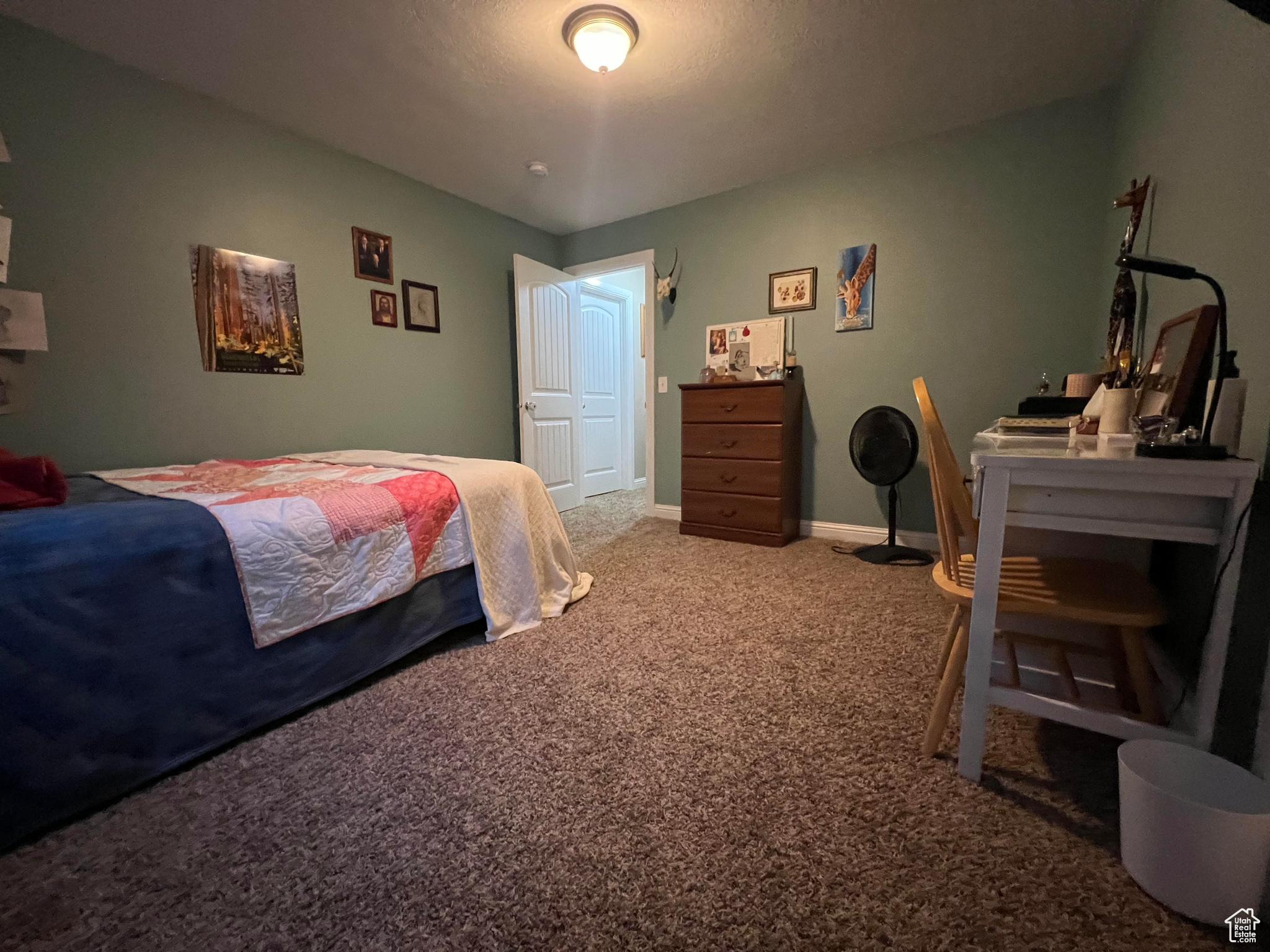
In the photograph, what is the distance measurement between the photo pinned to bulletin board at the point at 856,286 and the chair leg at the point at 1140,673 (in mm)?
2358

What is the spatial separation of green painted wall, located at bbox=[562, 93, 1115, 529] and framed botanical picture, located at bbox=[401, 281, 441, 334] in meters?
1.75

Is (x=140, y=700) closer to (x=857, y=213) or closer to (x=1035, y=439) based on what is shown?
(x=1035, y=439)

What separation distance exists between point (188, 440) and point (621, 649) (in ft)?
7.66

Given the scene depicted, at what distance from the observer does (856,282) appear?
300 centimetres

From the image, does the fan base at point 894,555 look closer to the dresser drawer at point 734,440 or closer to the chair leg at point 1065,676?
the dresser drawer at point 734,440

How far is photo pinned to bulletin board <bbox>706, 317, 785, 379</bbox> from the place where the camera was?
3289 millimetres

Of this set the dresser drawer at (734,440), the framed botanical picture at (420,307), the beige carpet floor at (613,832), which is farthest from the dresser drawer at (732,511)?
the framed botanical picture at (420,307)

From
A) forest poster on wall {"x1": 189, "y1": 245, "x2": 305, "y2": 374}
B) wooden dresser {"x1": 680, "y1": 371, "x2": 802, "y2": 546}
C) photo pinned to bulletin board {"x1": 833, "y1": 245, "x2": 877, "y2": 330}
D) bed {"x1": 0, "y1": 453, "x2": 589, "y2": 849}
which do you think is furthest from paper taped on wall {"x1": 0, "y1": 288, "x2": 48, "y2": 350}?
photo pinned to bulletin board {"x1": 833, "y1": 245, "x2": 877, "y2": 330}

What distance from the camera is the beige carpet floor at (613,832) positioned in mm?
803

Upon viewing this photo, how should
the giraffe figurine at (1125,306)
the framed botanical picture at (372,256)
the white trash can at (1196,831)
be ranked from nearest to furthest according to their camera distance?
the white trash can at (1196,831)
the giraffe figurine at (1125,306)
the framed botanical picture at (372,256)

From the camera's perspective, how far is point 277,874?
904 millimetres

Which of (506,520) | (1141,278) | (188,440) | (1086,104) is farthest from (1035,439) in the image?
(188,440)

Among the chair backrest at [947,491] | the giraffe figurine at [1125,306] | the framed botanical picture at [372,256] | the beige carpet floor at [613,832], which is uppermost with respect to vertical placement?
the framed botanical picture at [372,256]

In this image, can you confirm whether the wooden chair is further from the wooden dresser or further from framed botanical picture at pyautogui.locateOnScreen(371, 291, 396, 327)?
framed botanical picture at pyautogui.locateOnScreen(371, 291, 396, 327)
